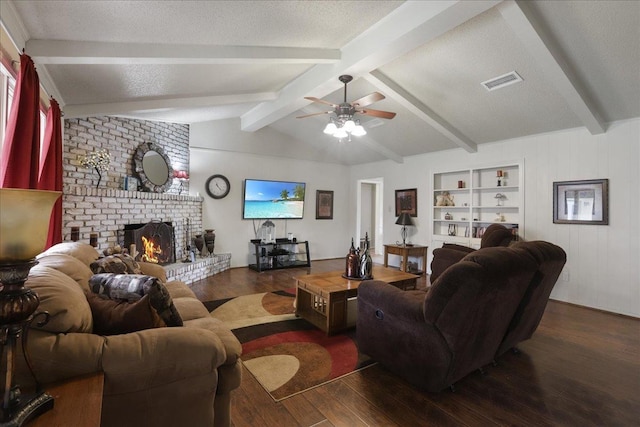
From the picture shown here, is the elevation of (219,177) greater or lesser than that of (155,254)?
greater

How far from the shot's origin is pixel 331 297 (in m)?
2.97

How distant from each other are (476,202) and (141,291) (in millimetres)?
5585

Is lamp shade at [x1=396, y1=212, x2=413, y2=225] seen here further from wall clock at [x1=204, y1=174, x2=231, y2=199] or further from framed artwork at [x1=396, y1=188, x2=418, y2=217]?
wall clock at [x1=204, y1=174, x2=231, y2=199]

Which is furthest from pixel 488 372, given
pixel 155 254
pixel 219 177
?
pixel 219 177

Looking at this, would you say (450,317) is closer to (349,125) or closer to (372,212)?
(349,125)

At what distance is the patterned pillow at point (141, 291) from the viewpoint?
5.09 ft

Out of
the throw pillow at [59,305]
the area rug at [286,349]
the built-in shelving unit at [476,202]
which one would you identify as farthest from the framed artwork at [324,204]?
the throw pillow at [59,305]

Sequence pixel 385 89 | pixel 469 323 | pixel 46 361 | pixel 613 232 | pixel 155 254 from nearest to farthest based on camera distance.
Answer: pixel 46 361 < pixel 469 323 < pixel 613 232 < pixel 385 89 < pixel 155 254

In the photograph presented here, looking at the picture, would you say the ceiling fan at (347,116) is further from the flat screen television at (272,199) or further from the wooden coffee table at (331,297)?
the flat screen television at (272,199)

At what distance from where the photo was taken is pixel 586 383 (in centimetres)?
230

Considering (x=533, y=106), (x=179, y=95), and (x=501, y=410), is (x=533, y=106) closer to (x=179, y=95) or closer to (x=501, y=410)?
(x=501, y=410)

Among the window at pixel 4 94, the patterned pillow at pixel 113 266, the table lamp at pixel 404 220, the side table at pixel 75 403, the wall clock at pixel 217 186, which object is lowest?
the side table at pixel 75 403

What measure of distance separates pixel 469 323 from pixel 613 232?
11.6 feet

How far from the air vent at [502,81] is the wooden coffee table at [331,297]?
2594mm
